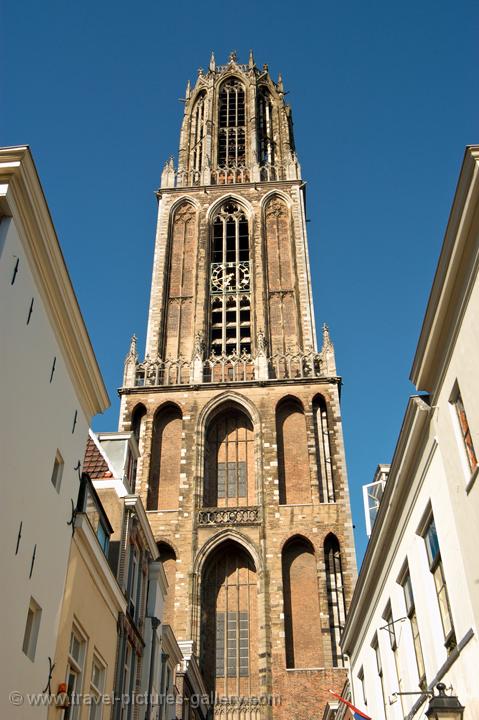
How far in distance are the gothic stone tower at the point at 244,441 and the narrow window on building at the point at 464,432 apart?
65.3ft

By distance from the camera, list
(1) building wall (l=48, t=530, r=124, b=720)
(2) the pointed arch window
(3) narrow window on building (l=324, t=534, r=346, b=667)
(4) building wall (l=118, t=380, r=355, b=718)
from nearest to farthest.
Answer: (1) building wall (l=48, t=530, r=124, b=720) → (4) building wall (l=118, t=380, r=355, b=718) → (3) narrow window on building (l=324, t=534, r=346, b=667) → (2) the pointed arch window

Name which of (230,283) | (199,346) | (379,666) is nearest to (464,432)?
(379,666)

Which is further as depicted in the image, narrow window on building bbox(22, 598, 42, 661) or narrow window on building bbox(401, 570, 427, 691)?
narrow window on building bbox(401, 570, 427, 691)

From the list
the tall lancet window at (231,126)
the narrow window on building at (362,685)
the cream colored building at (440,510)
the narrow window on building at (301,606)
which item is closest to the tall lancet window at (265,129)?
the tall lancet window at (231,126)

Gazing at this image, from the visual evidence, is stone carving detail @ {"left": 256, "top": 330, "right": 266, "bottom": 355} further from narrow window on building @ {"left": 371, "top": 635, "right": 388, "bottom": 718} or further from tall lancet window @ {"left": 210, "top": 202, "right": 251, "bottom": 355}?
narrow window on building @ {"left": 371, "top": 635, "right": 388, "bottom": 718}

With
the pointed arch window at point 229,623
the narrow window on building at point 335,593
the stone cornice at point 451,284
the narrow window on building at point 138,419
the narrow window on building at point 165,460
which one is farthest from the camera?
the narrow window on building at point 138,419

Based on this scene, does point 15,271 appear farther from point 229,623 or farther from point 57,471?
point 229,623

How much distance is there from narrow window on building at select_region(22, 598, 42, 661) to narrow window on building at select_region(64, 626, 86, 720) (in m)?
1.51

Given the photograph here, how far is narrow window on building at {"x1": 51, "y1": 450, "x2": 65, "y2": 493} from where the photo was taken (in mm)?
11375

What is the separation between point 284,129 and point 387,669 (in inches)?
1613

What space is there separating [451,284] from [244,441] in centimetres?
2558

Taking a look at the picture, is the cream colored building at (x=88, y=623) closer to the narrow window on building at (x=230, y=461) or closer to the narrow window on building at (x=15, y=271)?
the narrow window on building at (x=15, y=271)

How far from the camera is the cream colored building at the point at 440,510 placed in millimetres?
9070

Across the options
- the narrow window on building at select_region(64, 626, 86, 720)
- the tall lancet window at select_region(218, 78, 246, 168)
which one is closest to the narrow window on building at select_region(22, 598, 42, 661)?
the narrow window on building at select_region(64, 626, 86, 720)
